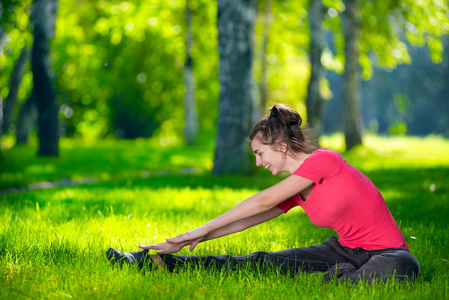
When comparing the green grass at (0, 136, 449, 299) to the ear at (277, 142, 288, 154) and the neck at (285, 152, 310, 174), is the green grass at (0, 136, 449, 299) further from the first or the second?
the ear at (277, 142, 288, 154)

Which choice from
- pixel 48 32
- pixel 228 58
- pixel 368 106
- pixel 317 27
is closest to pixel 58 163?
pixel 48 32

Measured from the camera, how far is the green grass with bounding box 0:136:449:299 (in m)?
3.29

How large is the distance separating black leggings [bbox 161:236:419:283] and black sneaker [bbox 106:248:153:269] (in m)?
0.12

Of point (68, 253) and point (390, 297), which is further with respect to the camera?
point (68, 253)

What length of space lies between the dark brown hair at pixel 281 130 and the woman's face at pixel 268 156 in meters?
0.03

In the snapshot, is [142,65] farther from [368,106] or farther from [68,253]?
[368,106]

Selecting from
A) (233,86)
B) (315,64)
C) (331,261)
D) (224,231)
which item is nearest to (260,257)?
(224,231)

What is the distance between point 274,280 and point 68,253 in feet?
5.47

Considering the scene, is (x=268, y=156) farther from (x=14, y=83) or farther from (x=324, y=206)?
(x=14, y=83)

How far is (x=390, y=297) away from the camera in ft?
10.3

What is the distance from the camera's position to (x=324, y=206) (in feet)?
11.8

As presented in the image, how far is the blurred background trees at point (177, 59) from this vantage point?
17516 millimetres

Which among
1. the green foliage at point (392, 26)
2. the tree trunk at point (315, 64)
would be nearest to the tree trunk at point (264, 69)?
the green foliage at point (392, 26)

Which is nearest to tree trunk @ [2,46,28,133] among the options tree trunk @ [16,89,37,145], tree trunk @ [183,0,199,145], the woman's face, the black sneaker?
tree trunk @ [16,89,37,145]
